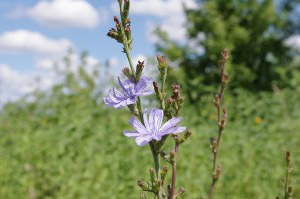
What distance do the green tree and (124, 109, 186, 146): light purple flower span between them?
10.3m

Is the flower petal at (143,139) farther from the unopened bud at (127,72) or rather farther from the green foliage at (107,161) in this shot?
the green foliage at (107,161)

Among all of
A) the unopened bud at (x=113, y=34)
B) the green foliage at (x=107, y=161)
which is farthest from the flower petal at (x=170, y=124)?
the green foliage at (x=107, y=161)

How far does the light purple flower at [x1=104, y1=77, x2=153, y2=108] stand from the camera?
1102mm

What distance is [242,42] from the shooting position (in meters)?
12.0

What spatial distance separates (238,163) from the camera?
185 inches

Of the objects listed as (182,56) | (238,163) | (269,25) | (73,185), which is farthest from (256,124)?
(269,25)

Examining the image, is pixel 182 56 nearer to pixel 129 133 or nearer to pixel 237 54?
pixel 237 54

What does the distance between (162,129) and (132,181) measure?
3024 mm

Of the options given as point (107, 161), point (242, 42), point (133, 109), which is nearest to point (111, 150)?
point (107, 161)

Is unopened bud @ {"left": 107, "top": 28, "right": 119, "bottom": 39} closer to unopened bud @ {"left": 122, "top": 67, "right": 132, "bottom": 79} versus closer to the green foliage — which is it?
unopened bud @ {"left": 122, "top": 67, "right": 132, "bottom": 79}

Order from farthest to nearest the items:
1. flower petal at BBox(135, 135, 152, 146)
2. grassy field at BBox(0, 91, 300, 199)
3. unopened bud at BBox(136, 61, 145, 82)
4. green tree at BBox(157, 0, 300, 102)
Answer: green tree at BBox(157, 0, 300, 102) → grassy field at BBox(0, 91, 300, 199) → unopened bud at BBox(136, 61, 145, 82) → flower petal at BBox(135, 135, 152, 146)

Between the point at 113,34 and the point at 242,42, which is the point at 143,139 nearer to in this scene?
the point at 113,34

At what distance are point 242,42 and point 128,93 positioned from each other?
11.3m

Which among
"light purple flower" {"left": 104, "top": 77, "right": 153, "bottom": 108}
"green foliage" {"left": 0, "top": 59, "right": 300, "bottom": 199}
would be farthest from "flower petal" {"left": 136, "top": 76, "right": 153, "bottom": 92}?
"green foliage" {"left": 0, "top": 59, "right": 300, "bottom": 199}
